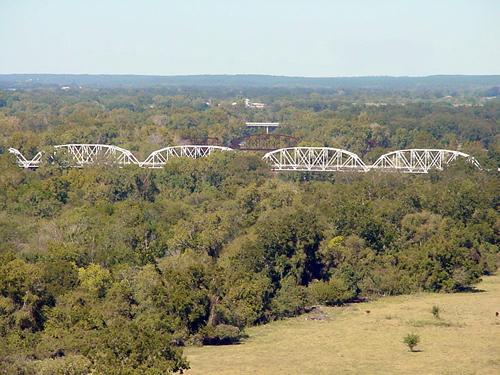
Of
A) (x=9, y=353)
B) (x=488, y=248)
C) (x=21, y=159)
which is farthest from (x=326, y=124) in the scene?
(x=9, y=353)

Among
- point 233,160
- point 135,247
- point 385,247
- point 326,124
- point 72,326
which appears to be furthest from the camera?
point 326,124

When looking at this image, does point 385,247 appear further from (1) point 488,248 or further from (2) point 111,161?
(2) point 111,161

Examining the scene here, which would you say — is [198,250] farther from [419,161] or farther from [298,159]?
[298,159]

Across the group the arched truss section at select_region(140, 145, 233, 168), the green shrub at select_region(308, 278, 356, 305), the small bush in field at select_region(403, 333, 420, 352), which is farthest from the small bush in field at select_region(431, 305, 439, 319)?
the arched truss section at select_region(140, 145, 233, 168)

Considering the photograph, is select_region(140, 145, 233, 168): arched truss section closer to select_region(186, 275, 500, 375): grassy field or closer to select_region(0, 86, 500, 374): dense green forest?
select_region(0, 86, 500, 374): dense green forest

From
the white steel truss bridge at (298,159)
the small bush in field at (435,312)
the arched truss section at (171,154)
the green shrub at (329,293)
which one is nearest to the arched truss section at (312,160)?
the white steel truss bridge at (298,159)

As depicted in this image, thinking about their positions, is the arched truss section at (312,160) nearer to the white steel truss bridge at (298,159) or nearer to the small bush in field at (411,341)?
the white steel truss bridge at (298,159)
